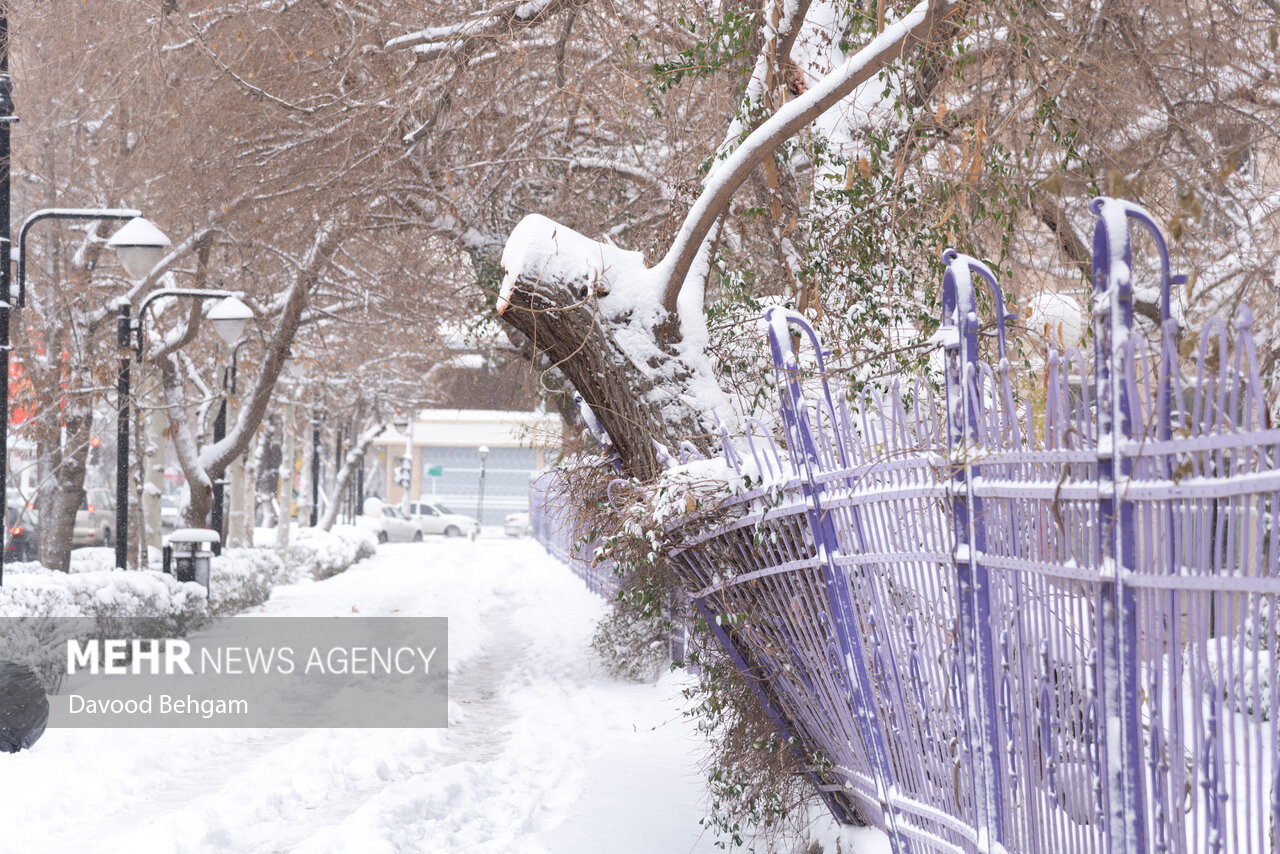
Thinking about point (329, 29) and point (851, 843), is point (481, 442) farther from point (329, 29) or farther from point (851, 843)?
point (851, 843)

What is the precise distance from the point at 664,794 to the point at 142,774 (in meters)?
3.49

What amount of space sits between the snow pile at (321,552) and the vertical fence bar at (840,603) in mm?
20535

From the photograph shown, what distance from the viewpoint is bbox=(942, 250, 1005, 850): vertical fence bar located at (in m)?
3.26

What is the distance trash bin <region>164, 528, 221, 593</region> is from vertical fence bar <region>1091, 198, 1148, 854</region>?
13.6m

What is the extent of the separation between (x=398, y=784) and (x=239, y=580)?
36.9 ft

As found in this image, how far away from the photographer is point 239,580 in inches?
703

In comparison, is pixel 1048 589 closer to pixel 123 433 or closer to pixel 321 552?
pixel 123 433

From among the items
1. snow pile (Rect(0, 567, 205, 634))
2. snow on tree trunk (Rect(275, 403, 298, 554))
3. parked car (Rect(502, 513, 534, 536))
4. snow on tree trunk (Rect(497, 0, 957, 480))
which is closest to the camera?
snow on tree trunk (Rect(497, 0, 957, 480))

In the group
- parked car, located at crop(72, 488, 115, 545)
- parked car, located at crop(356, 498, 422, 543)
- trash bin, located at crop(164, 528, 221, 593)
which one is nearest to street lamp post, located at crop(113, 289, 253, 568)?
trash bin, located at crop(164, 528, 221, 593)

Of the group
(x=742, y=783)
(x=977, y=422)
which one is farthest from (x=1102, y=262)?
(x=742, y=783)

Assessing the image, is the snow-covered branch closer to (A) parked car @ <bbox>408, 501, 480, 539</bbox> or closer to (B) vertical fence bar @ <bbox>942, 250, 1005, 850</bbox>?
(B) vertical fence bar @ <bbox>942, 250, 1005, 850</bbox>

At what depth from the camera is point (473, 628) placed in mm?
17078

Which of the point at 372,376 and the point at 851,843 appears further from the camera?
the point at 372,376

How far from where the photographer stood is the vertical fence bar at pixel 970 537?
3.26 meters
